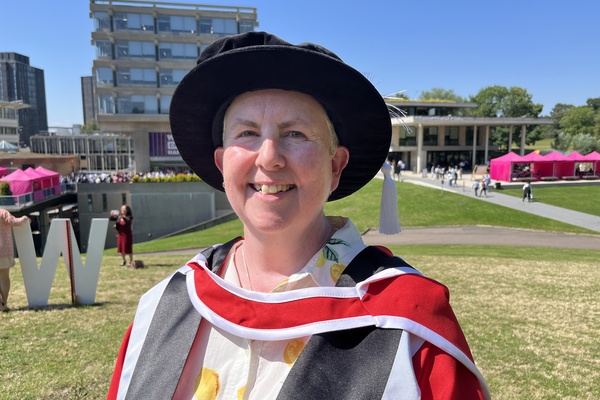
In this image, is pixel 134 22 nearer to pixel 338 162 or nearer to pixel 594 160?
pixel 594 160

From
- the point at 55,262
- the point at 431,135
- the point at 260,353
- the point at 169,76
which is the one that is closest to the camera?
the point at 260,353

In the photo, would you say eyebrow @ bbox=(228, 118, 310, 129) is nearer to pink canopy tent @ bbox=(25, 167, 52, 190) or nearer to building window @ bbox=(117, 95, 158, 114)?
pink canopy tent @ bbox=(25, 167, 52, 190)

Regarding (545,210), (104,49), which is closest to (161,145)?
(104,49)

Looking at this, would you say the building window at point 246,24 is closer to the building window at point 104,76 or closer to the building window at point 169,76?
the building window at point 169,76

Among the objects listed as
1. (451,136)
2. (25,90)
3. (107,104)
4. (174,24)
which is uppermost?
(25,90)

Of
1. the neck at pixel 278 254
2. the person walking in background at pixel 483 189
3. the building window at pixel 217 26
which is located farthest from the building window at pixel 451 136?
the neck at pixel 278 254

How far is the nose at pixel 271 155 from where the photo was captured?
143 cm

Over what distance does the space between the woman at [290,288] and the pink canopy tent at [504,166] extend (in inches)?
1426

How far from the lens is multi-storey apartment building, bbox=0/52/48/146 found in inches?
5241

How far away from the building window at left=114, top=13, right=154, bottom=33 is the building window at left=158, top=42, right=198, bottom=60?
1.87 metres

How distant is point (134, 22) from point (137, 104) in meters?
7.14

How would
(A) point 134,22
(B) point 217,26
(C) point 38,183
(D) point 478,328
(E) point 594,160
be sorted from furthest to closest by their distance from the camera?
(B) point 217,26 → (A) point 134,22 → (E) point 594,160 → (C) point 38,183 → (D) point 478,328

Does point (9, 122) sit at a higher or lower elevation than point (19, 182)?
higher

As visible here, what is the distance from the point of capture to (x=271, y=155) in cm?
143
